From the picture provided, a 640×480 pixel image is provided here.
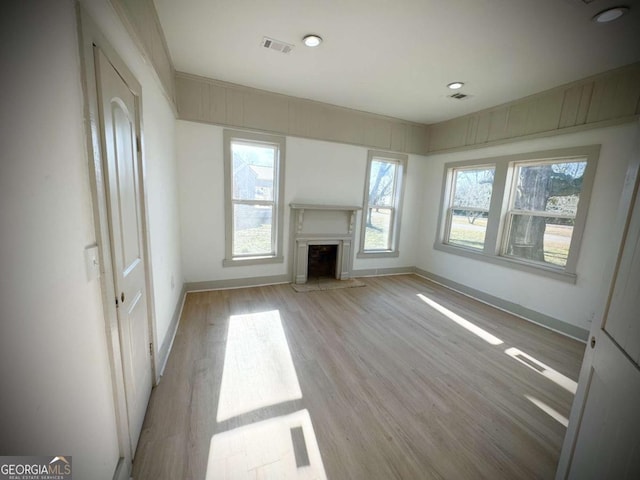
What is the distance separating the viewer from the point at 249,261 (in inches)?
149

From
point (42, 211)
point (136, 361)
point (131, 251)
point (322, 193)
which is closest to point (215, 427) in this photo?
point (136, 361)

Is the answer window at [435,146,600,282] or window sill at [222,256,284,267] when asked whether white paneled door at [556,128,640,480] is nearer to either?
window at [435,146,600,282]

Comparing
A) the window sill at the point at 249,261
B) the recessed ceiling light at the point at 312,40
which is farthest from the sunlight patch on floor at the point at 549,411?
the recessed ceiling light at the point at 312,40

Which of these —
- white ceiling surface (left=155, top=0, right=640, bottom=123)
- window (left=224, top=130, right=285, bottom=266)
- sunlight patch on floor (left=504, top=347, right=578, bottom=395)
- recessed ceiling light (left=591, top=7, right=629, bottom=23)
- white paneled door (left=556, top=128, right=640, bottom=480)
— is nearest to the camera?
white paneled door (left=556, top=128, right=640, bottom=480)

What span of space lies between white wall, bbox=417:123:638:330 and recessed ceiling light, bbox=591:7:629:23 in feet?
2.94

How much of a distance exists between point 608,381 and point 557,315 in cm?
271

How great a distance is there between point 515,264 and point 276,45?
12.5 feet

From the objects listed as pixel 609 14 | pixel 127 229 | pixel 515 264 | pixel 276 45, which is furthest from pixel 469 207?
pixel 127 229

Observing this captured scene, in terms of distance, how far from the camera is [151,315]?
1813 millimetres

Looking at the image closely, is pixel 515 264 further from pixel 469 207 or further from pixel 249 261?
pixel 249 261

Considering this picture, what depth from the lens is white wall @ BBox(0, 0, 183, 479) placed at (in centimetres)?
59

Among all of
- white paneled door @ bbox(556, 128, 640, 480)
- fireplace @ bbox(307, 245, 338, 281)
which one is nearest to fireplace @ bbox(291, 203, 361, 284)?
fireplace @ bbox(307, 245, 338, 281)

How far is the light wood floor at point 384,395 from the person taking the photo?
4.63 ft

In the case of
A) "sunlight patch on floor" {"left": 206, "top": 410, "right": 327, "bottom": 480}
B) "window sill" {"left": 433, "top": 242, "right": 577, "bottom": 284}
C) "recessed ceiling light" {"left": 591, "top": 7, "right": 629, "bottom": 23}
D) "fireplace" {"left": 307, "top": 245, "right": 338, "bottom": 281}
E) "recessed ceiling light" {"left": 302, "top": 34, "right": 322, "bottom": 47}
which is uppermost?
"recessed ceiling light" {"left": 302, "top": 34, "right": 322, "bottom": 47}
